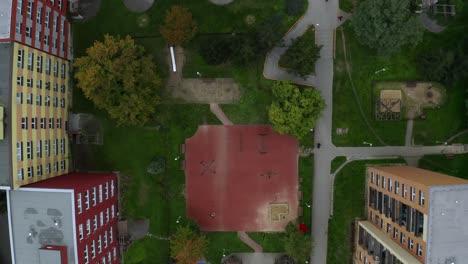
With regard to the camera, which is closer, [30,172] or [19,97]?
[19,97]

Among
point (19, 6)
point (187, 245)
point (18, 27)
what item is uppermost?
point (19, 6)

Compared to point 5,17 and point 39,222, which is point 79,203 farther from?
point 5,17

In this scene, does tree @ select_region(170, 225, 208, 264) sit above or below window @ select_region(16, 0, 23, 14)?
below

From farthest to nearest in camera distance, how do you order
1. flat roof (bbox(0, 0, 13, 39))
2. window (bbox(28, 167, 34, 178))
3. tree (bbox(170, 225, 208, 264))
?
tree (bbox(170, 225, 208, 264))
window (bbox(28, 167, 34, 178))
flat roof (bbox(0, 0, 13, 39))

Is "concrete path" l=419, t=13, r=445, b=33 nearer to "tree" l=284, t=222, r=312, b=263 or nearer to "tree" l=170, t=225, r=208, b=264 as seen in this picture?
"tree" l=284, t=222, r=312, b=263

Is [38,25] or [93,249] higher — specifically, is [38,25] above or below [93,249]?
above

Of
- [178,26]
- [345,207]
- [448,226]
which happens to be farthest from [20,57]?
[448,226]

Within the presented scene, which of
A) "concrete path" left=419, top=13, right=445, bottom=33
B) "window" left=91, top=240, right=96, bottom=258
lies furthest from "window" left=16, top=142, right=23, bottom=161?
"concrete path" left=419, top=13, right=445, bottom=33
